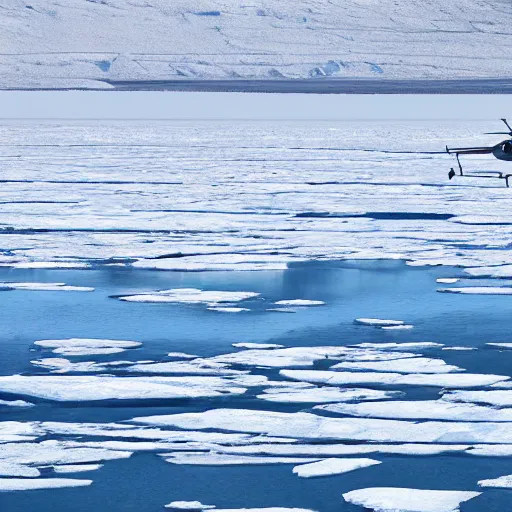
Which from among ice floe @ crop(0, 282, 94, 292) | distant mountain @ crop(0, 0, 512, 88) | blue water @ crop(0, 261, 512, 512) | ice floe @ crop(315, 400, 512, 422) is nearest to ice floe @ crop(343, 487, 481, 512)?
blue water @ crop(0, 261, 512, 512)

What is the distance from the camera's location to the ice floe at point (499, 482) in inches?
173

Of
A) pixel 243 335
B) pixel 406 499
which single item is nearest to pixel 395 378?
pixel 243 335

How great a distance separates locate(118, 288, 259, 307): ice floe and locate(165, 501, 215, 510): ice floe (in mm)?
3612

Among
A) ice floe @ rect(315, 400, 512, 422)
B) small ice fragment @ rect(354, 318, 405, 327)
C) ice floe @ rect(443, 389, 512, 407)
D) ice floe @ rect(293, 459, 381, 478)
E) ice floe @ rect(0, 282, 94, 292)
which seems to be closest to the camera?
ice floe @ rect(293, 459, 381, 478)

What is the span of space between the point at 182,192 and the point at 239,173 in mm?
3018

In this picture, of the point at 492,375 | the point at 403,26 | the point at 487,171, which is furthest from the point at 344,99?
the point at 492,375

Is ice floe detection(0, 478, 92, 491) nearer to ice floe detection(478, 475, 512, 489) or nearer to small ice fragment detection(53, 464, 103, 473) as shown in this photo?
small ice fragment detection(53, 464, 103, 473)

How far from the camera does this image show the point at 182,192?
1574 centimetres

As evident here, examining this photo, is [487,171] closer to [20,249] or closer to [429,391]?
[20,249]

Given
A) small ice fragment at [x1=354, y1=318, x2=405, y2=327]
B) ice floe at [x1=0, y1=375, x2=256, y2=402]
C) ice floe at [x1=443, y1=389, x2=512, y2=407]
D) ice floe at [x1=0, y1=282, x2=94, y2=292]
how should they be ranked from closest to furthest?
ice floe at [x1=443, y1=389, x2=512, y2=407], ice floe at [x1=0, y1=375, x2=256, y2=402], small ice fragment at [x1=354, y1=318, x2=405, y2=327], ice floe at [x1=0, y1=282, x2=94, y2=292]

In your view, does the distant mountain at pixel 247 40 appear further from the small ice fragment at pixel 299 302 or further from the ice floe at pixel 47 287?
the small ice fragment at pixel 299 302

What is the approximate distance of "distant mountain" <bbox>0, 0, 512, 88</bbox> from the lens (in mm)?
87438

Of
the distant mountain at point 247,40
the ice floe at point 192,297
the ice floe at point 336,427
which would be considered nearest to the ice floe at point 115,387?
the ice floe at point 336,427

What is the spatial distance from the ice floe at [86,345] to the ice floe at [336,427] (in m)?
1.39
